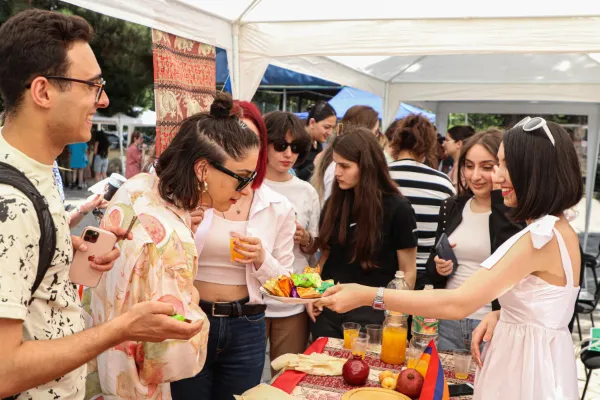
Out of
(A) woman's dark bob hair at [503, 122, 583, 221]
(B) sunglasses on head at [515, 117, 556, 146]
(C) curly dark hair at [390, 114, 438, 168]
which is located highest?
(C) curly dark hair at [390, 114, 438, 168]

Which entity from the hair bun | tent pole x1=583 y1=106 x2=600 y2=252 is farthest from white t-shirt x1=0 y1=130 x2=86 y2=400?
tent pole x1=583 y1=106 x2=600 y2=252

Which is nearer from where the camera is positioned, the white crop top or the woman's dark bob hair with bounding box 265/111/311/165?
the white crop top

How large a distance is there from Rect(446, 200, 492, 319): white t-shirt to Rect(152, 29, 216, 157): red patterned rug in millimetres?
1766

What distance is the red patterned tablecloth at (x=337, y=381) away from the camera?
6.73ft

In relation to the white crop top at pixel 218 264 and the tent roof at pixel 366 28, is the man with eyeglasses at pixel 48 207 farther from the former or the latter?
the tent roof at pixel 366 28

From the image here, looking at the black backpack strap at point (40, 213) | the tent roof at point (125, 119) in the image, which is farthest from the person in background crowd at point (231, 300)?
the tent roof at point (125, 119)

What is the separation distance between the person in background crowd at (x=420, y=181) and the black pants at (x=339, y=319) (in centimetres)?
91

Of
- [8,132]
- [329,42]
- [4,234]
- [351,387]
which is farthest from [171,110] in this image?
[4,234]

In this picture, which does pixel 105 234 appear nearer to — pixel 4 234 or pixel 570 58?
pixel 4 234

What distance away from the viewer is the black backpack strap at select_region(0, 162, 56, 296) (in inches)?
42.9

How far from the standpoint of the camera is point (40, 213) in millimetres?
1113

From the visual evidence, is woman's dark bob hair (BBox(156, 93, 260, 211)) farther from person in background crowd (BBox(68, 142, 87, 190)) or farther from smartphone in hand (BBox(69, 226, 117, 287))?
person in background crowd (BBox(68, 142, 87, 190))

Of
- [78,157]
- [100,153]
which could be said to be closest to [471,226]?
[78,157]

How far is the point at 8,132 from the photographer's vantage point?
1.21 metres
